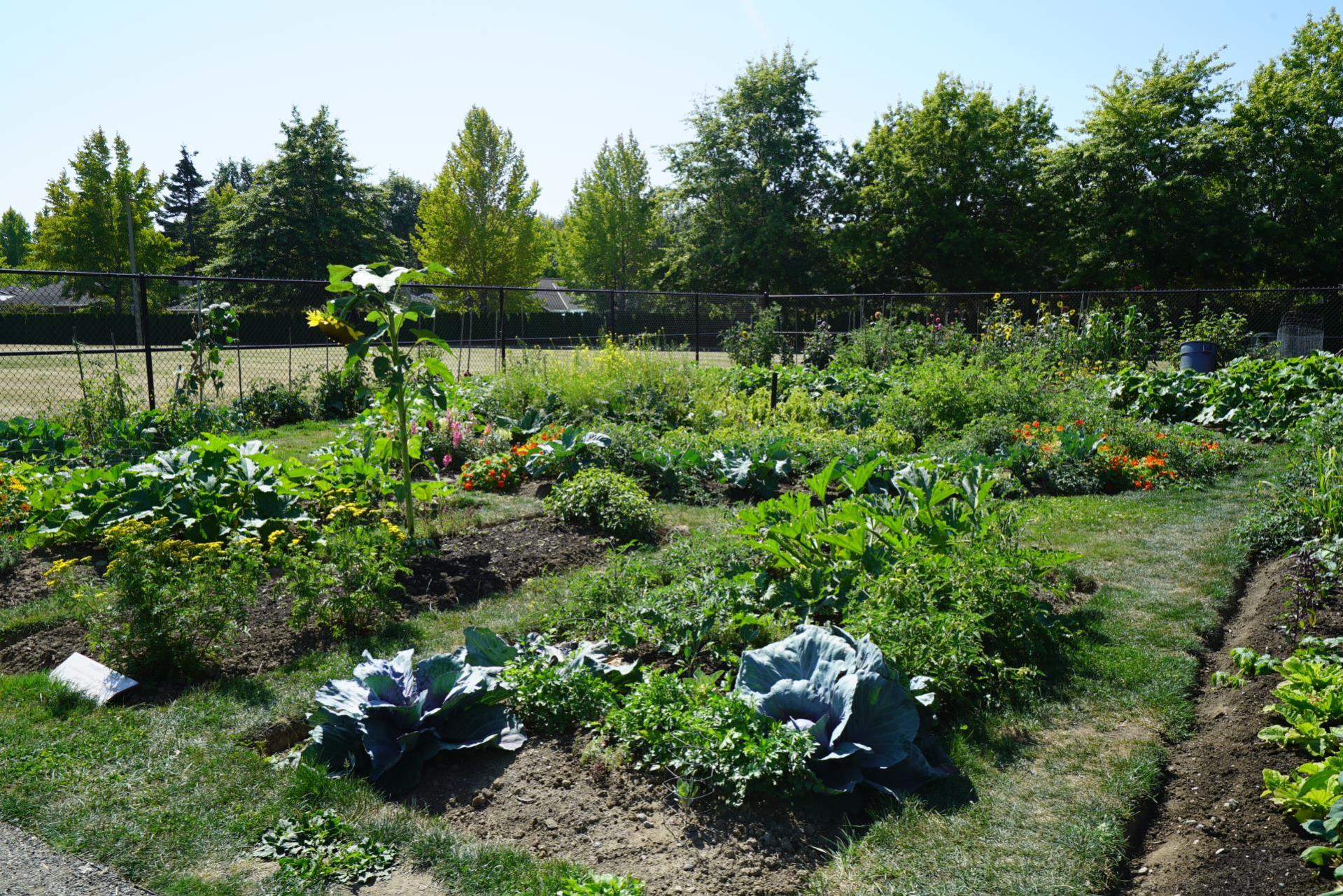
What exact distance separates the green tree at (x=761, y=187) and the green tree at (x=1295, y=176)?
1427cm

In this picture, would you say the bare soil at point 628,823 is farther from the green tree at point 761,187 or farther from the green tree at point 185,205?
the green tree at point 185,205

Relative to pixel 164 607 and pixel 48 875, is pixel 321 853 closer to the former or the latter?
pixel 48 875

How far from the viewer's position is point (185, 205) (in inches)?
2202

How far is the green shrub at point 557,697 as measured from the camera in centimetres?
312

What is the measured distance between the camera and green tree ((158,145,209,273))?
54938mm

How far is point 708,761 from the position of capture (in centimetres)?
267

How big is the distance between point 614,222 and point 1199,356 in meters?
29.8

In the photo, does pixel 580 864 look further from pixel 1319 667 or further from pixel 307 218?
pixel 307 218

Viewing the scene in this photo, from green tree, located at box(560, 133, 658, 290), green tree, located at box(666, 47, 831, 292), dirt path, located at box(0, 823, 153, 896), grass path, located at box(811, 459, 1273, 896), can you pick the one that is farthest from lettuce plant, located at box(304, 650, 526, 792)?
green tree, located at box(560, 133, 658, 290)

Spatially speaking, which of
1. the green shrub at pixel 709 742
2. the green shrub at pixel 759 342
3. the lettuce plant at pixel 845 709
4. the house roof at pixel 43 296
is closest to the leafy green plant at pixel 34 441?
the green shrub at pixel 709 742

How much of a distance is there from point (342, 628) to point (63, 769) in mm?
1304

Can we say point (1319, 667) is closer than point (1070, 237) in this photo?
Yes

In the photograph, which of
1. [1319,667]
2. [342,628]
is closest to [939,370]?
[1319,667]

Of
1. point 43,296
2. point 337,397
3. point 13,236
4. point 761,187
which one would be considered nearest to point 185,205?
point 13,236
